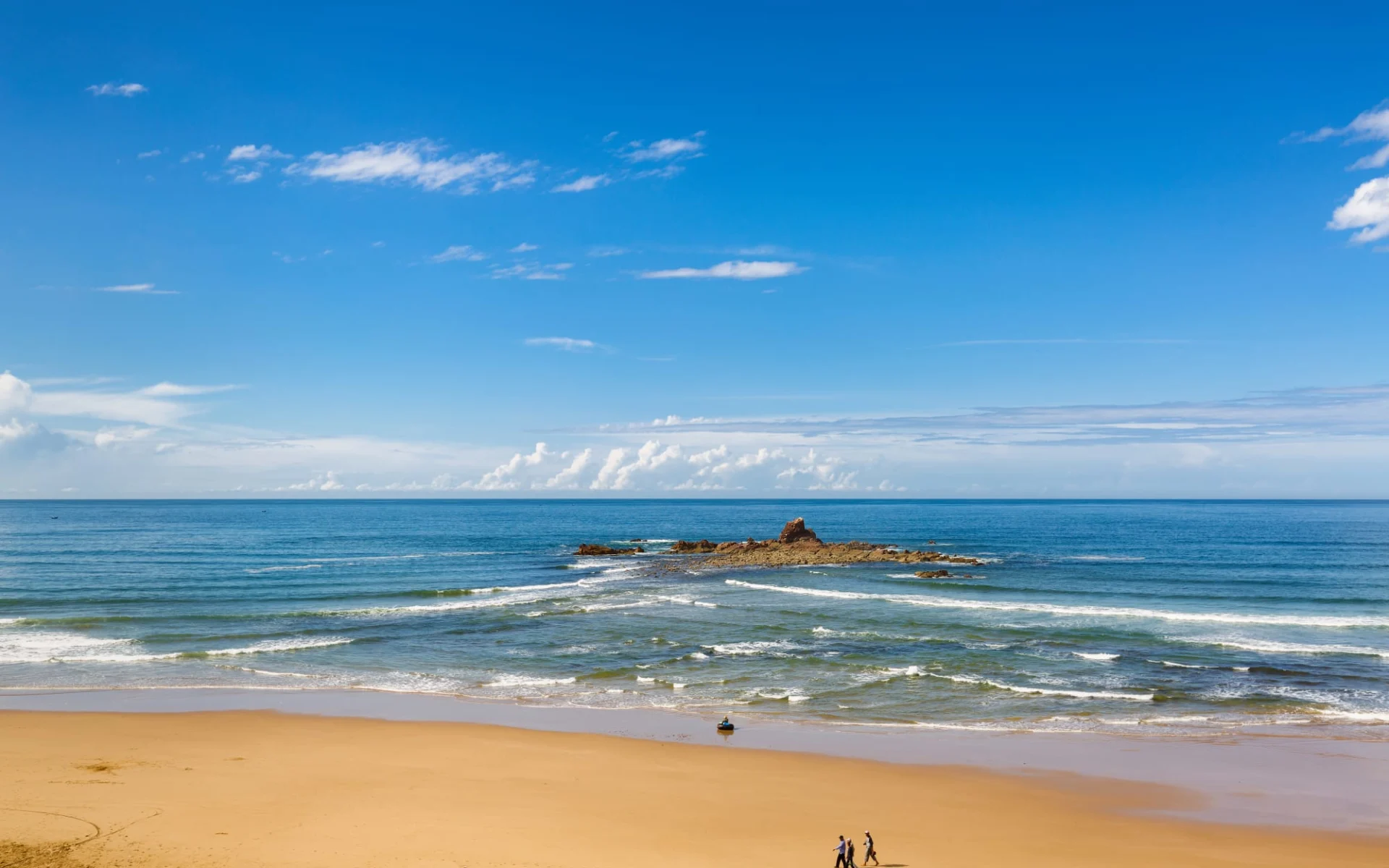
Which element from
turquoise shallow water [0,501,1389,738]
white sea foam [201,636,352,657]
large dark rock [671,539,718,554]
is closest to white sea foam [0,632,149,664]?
turquoise shallow water [0,501,1389,738]

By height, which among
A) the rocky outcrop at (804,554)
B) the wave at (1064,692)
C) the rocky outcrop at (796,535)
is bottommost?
the wave at (1064,692)

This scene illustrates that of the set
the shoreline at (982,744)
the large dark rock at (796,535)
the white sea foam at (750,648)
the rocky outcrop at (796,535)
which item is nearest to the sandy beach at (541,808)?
the shoreline at (982,744)

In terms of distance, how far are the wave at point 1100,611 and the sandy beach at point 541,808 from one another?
2496cm

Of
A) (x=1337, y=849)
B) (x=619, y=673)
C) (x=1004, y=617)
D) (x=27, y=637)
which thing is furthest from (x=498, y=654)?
(x=1337, y=849)

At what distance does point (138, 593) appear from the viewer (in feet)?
166

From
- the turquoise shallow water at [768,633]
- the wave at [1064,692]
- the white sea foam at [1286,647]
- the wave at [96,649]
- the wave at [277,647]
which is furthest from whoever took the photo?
the wave at [277,647]

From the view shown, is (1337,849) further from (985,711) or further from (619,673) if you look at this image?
(619,673)

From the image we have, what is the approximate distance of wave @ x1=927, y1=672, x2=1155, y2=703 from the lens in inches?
1082

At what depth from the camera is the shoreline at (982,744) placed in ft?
62.9

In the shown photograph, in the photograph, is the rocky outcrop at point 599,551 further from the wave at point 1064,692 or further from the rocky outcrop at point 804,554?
the wave at point 1064,692

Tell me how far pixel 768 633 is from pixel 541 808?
2088cm

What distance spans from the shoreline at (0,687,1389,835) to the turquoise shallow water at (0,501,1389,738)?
1117mm

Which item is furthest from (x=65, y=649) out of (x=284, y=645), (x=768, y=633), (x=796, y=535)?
(x=796, y=535)

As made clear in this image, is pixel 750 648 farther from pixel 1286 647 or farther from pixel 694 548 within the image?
pixel 694 548
